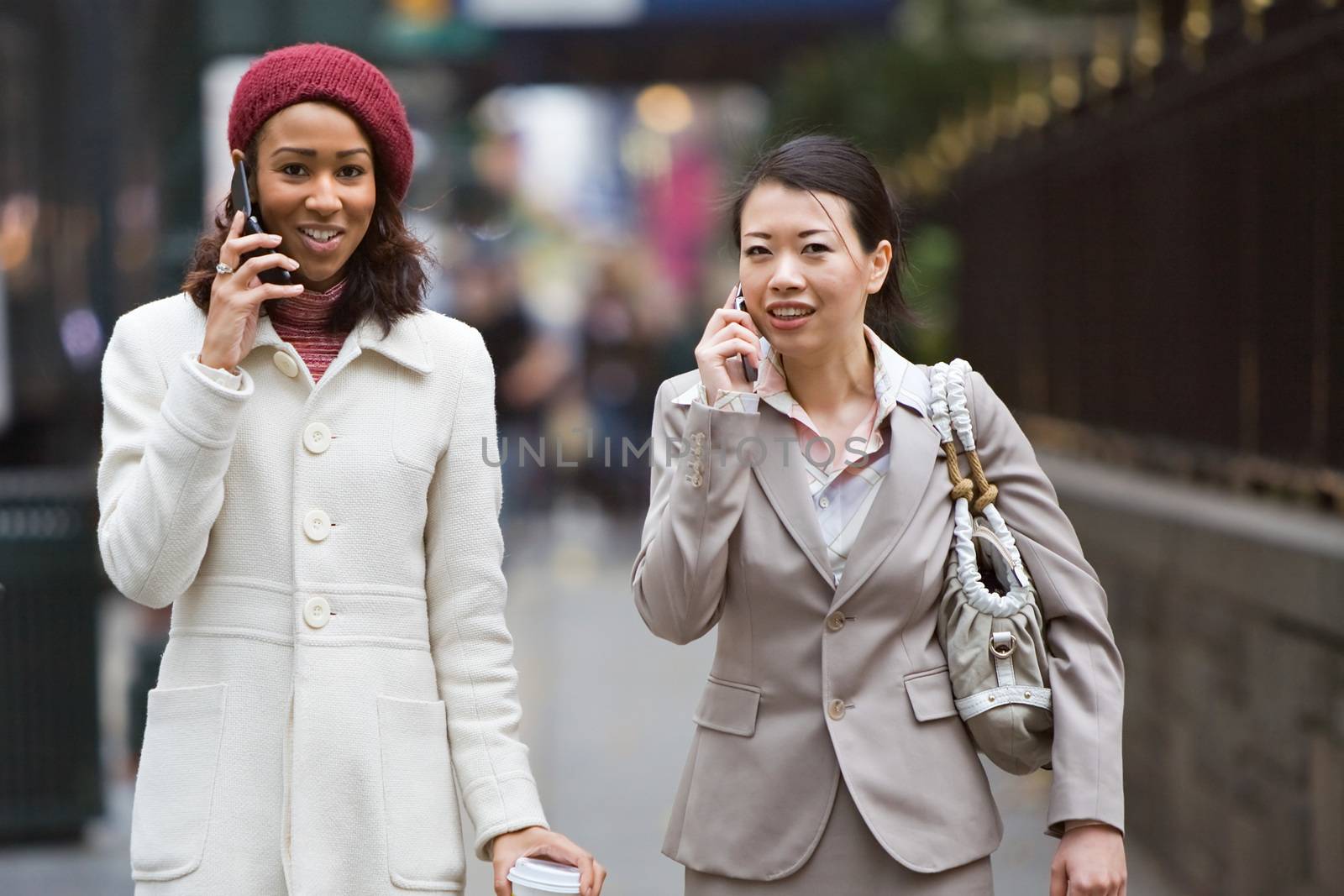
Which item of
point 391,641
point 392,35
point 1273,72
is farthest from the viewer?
point 392,35

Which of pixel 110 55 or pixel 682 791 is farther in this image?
pixel 110 55

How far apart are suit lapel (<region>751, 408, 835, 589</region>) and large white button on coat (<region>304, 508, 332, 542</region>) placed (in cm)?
66

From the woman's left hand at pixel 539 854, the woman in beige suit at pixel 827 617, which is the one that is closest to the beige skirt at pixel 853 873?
the woman in beige suit at pixel 827 617

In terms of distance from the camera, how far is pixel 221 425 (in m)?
2.52

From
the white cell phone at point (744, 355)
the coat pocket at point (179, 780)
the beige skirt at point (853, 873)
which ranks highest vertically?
the white cell phone at point (744, 355)

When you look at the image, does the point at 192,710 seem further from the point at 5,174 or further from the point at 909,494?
the point at 5,174

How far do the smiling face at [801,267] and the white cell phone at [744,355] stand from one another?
0.06 m

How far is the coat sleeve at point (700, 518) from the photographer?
2.76 m

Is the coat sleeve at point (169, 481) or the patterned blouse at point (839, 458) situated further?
the patterned blouse at point (839, 458)

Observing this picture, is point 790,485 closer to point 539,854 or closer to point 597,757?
point 539,854

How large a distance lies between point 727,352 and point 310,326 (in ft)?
2.09

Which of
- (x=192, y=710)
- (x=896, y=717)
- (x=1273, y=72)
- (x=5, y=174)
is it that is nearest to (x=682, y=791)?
(x=896, y=717)

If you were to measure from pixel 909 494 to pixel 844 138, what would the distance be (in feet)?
1.94

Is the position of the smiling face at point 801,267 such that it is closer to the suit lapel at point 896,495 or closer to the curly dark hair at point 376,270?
the suit lapel at point 896,495
